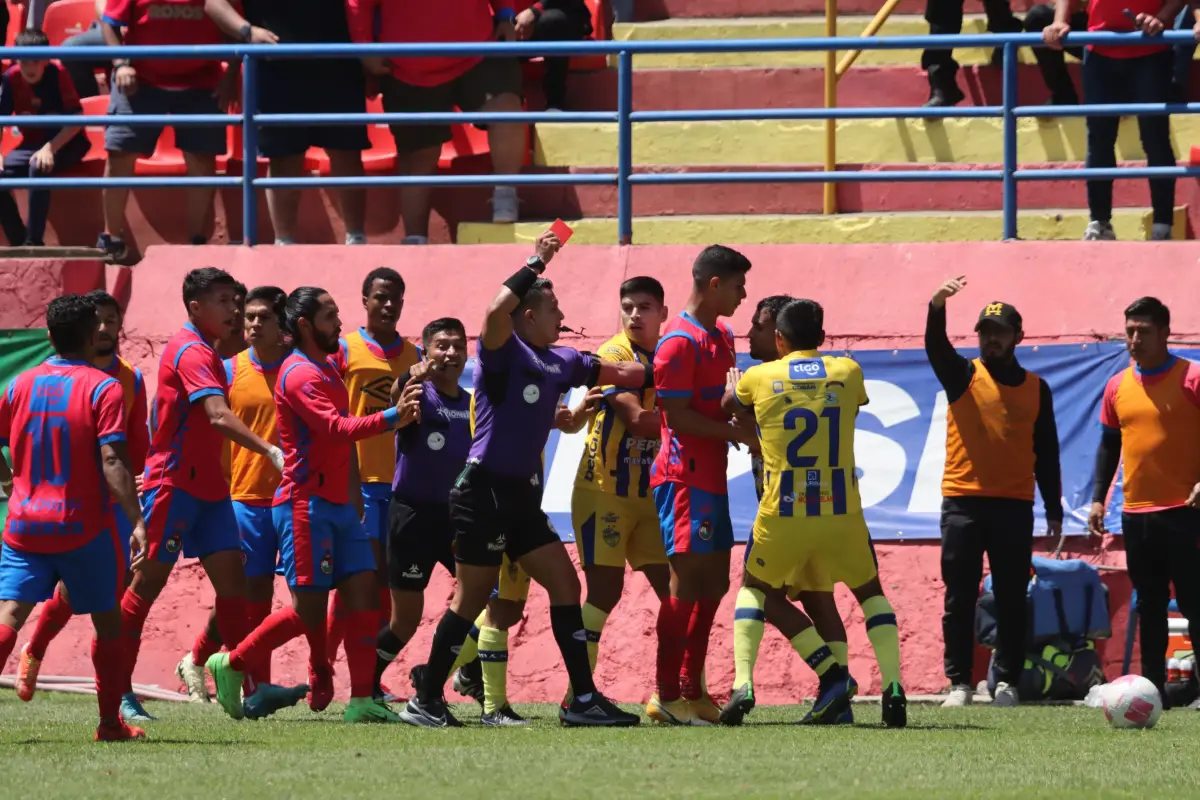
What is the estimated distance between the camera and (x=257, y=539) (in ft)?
37.6

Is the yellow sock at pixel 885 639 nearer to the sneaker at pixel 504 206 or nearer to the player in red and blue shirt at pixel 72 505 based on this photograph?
the player in red and blue shirt at pixel 72 505

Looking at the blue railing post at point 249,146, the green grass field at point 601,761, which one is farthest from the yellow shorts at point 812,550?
the blue railing post at point 249,146

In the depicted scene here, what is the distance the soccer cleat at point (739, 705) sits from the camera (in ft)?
31.8

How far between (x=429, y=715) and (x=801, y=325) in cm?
260

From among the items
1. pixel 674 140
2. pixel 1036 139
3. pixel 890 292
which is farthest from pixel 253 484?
pixel 1036 139

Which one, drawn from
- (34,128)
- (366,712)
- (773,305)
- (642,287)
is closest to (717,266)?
(642,287)

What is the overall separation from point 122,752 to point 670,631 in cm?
283

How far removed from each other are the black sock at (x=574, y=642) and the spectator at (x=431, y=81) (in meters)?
5.48

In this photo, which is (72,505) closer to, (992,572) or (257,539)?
(257,539)

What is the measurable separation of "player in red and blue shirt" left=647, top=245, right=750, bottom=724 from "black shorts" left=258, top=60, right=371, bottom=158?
16.8 feet

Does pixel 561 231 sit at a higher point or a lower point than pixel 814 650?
higher

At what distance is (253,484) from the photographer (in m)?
11.5

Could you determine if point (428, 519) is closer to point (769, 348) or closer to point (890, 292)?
point (769, 348)

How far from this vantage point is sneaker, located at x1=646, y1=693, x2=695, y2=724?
33.2 feet
